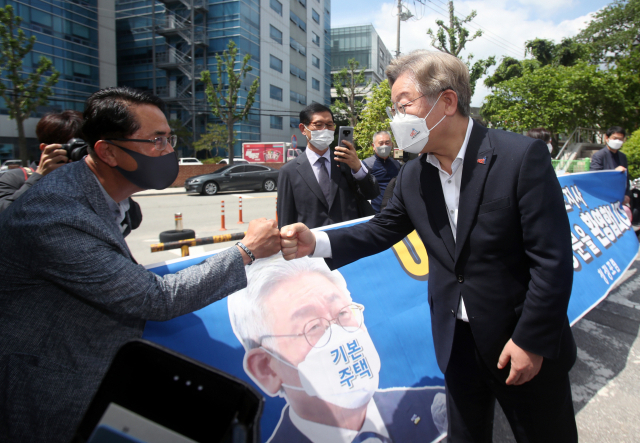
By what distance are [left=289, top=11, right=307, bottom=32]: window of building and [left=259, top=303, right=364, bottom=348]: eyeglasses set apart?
4921cm

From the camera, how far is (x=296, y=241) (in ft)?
6.56

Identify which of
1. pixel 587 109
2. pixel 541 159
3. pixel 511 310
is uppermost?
pixel 587 109

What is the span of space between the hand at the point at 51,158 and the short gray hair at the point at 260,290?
61.8 inches

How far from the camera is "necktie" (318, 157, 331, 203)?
353 cm

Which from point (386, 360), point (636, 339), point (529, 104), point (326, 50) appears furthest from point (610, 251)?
point (326, 50)

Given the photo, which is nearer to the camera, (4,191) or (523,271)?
(523,271)

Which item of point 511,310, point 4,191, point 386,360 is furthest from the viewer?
point 4,191

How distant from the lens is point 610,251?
442 centimetres

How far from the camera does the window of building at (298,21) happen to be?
4556 cm

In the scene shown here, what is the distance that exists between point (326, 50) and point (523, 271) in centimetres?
5972

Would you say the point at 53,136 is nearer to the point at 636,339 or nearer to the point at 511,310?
the point at 511,310

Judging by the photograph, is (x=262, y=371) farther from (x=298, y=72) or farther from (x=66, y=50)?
(x=298, y=72)

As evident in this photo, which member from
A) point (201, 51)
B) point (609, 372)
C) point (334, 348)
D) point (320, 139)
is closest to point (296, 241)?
point (334, 348)

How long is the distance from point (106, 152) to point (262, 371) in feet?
3.86
